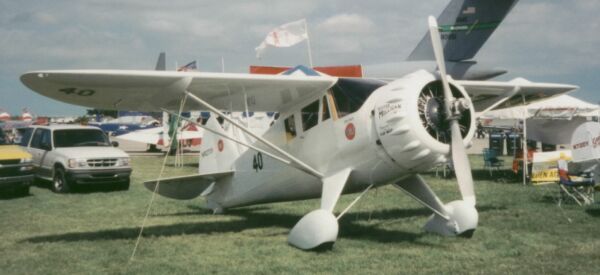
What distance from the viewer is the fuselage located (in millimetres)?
6859

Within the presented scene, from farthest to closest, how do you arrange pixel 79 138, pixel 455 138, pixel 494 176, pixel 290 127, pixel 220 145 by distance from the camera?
pixel 494 176, pixel 79 138, pixel 220 145, pixel 290 127, pixel 455 138

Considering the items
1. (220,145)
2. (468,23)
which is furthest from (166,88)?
(468,23)

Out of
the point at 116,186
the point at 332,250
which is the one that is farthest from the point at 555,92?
the point at 116,186

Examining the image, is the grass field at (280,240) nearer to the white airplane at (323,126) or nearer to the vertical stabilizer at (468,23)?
the white airplane at (323,126)

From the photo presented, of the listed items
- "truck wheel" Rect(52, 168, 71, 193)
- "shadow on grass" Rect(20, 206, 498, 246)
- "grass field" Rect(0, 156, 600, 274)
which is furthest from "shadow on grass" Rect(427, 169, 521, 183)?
"truck wheel" Rect(52, 168, 71, 193)

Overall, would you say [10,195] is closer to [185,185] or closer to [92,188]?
[92,188]

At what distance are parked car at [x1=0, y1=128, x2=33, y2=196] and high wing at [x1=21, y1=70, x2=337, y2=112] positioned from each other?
260 inches

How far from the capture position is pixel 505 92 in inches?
402

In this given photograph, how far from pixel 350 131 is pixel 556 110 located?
1391 cm

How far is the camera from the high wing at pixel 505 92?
967 centimetres

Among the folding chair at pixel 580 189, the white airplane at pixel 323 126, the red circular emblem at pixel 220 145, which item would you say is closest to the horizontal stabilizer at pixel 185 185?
the white airplane at pixel 323 126

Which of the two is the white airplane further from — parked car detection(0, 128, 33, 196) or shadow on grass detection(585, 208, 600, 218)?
parked car detection(0, 128, 33, 196)

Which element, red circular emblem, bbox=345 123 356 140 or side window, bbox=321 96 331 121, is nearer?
red circular emblem, bbox=345 123 356 140

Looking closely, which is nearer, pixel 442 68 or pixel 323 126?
pixel 442 68
